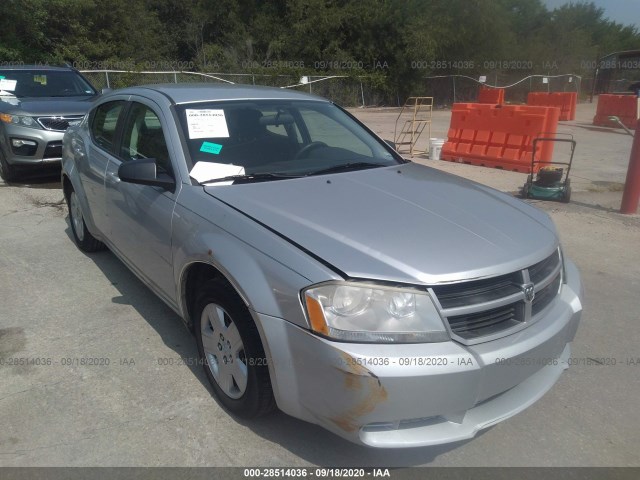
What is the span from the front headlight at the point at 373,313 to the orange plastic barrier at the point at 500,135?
8.42 m

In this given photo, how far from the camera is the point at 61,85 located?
30.3ft

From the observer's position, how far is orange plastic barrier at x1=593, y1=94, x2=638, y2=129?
17953 mm

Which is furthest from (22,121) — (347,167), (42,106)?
(347,167)

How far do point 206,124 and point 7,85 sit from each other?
7.08 meters

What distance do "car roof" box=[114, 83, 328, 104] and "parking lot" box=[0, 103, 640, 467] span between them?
1593 millimetres

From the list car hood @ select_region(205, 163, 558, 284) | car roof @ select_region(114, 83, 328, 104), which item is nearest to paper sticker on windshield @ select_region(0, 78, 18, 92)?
car roof @ select_region(114, 83, 328, 104)

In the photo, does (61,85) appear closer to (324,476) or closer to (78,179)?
(78,179)

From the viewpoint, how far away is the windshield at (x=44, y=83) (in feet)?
28.8

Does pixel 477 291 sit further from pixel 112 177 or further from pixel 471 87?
pixel 471 87

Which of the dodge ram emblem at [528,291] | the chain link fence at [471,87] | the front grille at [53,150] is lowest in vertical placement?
the chain link fence at [471,87]

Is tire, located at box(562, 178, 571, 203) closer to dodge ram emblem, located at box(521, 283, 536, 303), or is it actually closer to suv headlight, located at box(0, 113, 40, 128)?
dodge ram emblem, located at box(521, 283, 536, 303)

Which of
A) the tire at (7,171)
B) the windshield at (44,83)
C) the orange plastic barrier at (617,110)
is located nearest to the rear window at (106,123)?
the tire at (7,171)

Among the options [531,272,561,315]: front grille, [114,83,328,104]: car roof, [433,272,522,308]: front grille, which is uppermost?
[114,83,328,104]: car roof

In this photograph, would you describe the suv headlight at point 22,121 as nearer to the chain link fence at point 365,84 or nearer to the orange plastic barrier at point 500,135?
the orange plastic barrier at point 500,135
